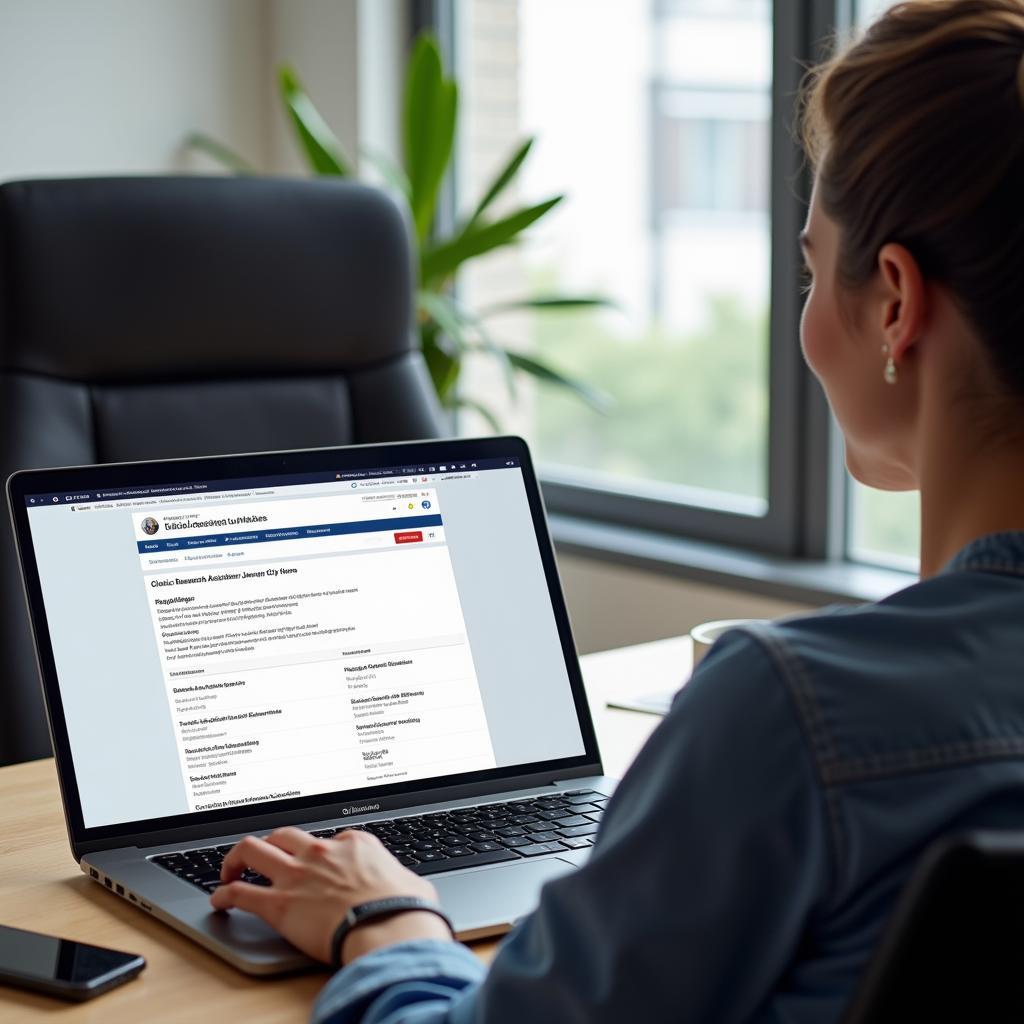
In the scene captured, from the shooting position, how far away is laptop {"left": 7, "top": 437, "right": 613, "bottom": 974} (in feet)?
3.39

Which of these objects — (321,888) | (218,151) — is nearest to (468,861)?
(321,888)

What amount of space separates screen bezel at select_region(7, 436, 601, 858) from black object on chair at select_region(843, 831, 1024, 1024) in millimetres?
601

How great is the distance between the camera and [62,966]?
0.87 metres

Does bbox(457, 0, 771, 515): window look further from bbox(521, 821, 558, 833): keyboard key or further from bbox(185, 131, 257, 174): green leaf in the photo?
bbox(521, 821, 558, 833): keyboard key

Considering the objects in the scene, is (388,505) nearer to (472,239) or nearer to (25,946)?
(25,946)

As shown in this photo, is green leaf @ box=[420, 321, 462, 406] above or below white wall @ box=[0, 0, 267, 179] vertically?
below

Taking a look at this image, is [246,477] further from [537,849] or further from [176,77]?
[176,77]

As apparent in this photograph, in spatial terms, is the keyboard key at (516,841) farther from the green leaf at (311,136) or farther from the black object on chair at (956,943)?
the green leaf at (311,136)

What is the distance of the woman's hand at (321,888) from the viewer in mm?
853

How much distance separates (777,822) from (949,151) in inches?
13.0

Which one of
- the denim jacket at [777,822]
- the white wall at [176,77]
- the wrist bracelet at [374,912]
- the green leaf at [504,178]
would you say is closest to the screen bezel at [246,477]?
the wrist bracelet at [374,912]

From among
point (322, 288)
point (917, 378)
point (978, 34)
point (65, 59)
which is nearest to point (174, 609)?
point (917, 378)

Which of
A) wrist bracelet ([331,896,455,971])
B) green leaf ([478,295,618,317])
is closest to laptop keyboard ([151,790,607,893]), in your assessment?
wrist bracelet ([331,896,455,971])

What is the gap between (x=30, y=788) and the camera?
125 cm
